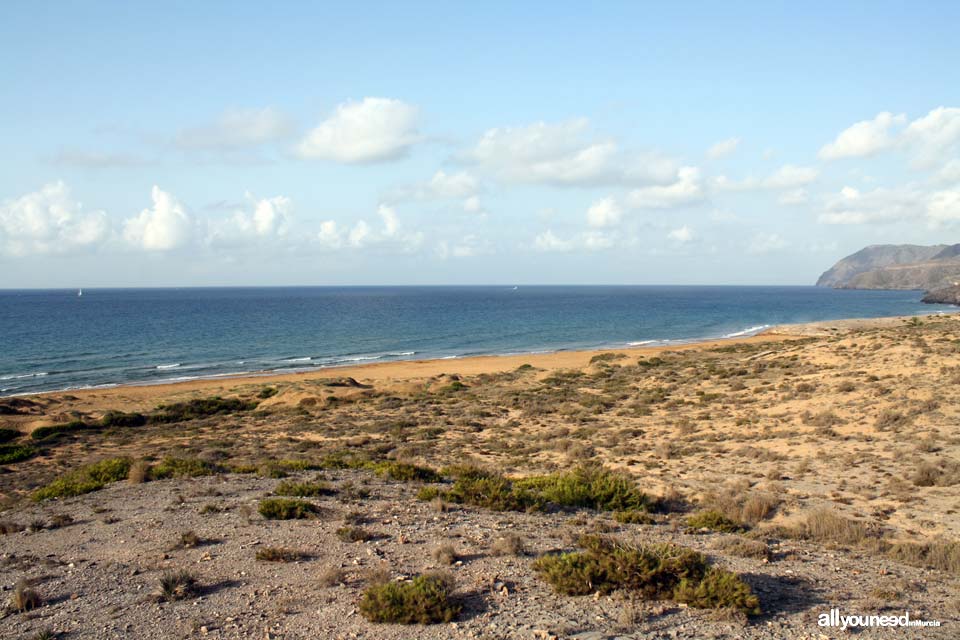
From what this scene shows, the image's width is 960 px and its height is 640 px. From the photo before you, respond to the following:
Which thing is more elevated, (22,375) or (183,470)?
(183,470)

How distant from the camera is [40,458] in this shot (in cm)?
2325

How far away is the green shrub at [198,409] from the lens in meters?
31.3

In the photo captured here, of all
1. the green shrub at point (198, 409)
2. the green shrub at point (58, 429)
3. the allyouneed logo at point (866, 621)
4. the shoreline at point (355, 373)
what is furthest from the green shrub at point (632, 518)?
the shoreline at point (355, 373)

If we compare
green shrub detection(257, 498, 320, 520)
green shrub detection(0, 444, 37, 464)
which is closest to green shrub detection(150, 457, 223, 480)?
green shrub detection(257, 498, 320, 520)

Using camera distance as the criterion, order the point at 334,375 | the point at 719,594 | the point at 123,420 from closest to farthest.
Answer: the point at 719,594
the point at 123,420
the point at 334,375

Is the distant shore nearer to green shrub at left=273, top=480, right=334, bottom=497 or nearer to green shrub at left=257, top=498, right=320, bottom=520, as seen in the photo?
green shrub at left=273, top=480, right=334, bottom=497

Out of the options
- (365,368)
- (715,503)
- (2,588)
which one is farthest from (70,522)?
(365,368)

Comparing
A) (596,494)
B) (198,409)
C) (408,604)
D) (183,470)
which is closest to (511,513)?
(596,494)

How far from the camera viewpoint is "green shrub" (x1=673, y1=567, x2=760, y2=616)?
7.57m

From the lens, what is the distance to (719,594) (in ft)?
25.2

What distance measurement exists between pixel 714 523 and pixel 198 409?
28128mm

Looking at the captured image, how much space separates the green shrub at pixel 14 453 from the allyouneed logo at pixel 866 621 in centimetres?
2559

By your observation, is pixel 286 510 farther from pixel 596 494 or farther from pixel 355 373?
pixel 355 373

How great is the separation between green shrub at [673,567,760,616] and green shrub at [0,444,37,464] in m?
24.2
